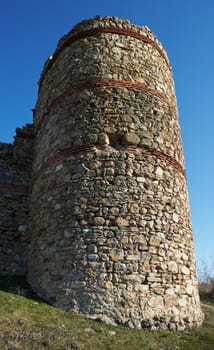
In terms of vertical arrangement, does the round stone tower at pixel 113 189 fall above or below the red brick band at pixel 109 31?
below

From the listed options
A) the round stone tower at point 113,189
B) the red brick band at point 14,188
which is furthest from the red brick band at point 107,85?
the red brick band at point 14,188

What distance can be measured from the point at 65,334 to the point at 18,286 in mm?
2566

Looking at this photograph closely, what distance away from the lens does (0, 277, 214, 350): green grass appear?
5320 millimetres

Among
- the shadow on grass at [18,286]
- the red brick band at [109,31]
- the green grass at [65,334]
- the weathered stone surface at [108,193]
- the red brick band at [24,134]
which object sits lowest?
the green grass at [65,334]

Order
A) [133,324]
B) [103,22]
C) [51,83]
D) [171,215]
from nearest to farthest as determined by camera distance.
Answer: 1. [133,324]
2. [171,215]
3. [103,22]
4. [51,83]

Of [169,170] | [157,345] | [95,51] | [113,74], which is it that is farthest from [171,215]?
[95,51]

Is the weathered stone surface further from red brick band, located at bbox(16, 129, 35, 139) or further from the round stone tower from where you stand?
red brick band, located at bbox(16, 129, 35, 139)

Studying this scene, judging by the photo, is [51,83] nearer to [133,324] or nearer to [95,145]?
[95,145]

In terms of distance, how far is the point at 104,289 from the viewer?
259 inches

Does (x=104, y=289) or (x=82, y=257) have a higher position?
(x=82, y=257)

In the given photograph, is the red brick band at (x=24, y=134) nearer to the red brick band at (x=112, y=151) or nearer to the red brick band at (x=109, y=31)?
the red brick band at (x=109, y=31)

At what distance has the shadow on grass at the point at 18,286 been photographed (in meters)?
7.32

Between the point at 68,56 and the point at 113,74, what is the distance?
170 centimetres

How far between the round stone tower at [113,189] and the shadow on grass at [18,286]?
0.22 meters
